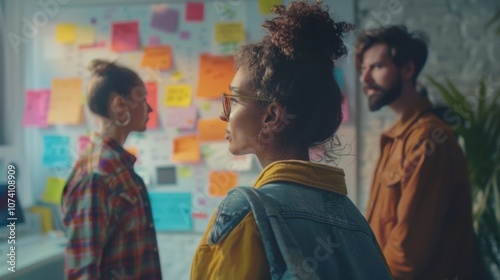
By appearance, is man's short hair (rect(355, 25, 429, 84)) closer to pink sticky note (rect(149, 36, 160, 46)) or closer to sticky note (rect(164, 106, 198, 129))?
sticky note (rect(164, 106, 198, 129))

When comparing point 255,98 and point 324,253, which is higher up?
point 255,98

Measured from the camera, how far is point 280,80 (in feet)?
2.60

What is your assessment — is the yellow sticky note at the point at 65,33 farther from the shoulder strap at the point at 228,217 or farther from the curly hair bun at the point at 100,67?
the shoulder strap at the point at 228,217

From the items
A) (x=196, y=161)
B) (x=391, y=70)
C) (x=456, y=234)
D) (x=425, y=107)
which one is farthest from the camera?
(x=196, y=161)

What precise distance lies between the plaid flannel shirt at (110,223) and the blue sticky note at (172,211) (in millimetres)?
1086

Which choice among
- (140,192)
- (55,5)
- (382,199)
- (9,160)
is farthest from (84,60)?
(382,199)

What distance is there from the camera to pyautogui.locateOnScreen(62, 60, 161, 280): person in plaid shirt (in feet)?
3.42

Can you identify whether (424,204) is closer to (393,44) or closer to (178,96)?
(393,44)

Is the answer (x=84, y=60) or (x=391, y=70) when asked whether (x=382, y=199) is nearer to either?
(x=391, y=70)

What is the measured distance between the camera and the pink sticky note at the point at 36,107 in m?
2.27

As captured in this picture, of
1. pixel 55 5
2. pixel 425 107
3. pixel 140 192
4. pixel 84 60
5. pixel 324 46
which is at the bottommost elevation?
pixel 140 192

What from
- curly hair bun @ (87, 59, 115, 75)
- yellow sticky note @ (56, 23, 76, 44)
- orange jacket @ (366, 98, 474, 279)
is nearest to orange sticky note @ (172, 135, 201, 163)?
yellow sticky note @ (56, 23, 76, 44)

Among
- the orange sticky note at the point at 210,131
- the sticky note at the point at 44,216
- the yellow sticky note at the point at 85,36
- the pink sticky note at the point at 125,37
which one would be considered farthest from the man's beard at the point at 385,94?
the sticky note at the point at 44,216

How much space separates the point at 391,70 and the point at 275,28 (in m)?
1.04
